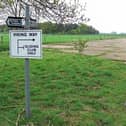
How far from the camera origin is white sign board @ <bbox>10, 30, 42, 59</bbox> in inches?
260

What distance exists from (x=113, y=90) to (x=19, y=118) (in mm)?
3252

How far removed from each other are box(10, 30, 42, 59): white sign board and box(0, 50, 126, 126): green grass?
1.21m

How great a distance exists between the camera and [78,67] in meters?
13.3

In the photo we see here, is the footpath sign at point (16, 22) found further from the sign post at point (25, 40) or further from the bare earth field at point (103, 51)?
the bare earth field at point (103, 51)

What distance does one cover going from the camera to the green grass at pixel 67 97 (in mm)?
7070

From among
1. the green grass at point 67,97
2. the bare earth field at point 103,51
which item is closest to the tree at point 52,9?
the green grass at point 67,97

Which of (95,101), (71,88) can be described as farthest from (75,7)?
(95,101)

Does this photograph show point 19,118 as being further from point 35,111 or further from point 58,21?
point 58,21

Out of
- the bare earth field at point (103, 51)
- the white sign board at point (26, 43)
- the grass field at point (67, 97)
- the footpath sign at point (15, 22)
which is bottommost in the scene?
the bare earth field at point (103, 51)

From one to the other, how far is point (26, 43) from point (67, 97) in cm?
238

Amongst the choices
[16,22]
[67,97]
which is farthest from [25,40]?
[67,97]

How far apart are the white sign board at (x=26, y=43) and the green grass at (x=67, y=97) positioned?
1209 millimetres

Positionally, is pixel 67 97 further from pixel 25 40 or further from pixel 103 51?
pixel 103 51

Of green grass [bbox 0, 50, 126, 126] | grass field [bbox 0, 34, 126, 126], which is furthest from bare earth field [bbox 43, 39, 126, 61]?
grass field [bbox 0, 34, 126, 126]
